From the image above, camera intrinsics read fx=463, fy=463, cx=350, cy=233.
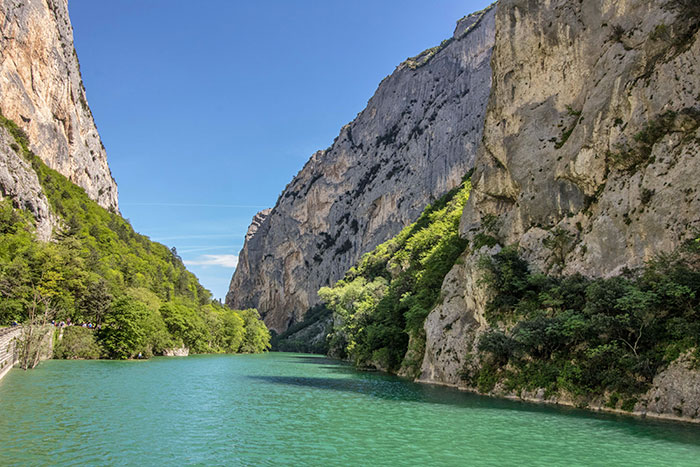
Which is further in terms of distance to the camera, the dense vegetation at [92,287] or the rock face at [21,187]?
the rock face at [21,187]

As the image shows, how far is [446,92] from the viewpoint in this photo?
108 m

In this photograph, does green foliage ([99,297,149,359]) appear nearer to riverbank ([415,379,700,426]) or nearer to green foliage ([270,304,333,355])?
riverbank ([415,379,700,426])

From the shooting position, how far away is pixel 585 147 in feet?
87.6

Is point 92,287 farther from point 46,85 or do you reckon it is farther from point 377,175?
point 377,175

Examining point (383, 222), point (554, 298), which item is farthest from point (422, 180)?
point (554, 298)

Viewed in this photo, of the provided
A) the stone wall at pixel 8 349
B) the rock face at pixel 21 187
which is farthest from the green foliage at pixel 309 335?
the stone wall at pixel 8 349

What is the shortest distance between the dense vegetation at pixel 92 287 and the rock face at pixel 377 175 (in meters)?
46.0

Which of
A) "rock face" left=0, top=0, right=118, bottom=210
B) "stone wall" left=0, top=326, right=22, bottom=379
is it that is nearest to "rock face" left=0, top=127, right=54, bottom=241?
"rock face" left=0, top=0, right=118, bottom=210

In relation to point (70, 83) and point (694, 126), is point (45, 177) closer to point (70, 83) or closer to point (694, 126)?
point (70, 83)

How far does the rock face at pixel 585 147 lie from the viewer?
70.8ft

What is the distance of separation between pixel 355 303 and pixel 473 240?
2580cm

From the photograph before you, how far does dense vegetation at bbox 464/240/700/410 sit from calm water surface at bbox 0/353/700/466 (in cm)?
217

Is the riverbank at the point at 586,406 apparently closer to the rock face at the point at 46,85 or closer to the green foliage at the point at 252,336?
the green foliage at the point at 252,336

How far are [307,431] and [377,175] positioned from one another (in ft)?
367
